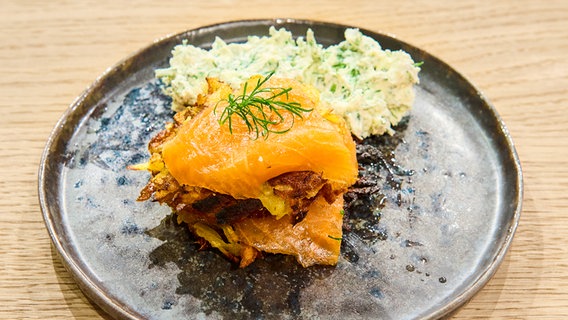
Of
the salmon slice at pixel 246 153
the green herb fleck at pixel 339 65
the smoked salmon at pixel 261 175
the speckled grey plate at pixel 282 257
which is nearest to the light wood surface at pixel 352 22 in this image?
the speckled grey plate at pixel 282 257

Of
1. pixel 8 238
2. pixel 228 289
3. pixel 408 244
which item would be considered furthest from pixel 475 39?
Result: pixel 8 238

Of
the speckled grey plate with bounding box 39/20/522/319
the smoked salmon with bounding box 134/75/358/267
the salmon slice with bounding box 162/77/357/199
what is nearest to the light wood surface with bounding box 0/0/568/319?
the speckled grey plate with bounding box 39/20/522/319

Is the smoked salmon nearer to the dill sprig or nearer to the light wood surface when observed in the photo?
the dill sprig

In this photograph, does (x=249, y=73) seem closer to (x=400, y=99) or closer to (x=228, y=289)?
(x=400, y=99)

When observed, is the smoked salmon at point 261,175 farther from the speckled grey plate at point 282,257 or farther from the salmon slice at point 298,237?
the speckled grey plate at point 282,257

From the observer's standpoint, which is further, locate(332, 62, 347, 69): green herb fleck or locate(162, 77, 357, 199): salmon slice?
locate(332, 62, 347, 69): green herb fleck

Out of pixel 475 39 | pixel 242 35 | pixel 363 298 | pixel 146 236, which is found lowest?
pixel 363 298
